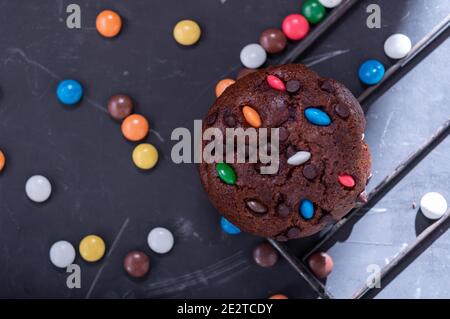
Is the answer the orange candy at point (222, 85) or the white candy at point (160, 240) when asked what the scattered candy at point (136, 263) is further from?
the orange candy at point (222, 85)

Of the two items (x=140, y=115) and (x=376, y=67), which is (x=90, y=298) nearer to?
(x=140, y=115)

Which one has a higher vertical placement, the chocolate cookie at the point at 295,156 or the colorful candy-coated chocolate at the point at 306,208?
the chocolate cookie at the point at 295,156

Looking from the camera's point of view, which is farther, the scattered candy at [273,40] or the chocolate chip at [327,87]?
the scattered candy at [273,40]

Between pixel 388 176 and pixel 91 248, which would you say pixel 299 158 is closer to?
pixel 388 176

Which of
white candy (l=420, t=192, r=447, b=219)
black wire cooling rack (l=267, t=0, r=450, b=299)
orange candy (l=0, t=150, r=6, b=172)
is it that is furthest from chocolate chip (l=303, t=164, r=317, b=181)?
orange candy (l=0, t=150, r=6, b=172)

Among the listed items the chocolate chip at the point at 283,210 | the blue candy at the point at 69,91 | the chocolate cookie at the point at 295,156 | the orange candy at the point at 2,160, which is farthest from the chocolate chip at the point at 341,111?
the orange candy at the point at 2,160

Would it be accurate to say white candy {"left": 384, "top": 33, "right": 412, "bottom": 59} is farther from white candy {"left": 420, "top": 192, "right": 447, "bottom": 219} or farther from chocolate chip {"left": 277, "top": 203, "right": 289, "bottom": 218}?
chocolate chip {"left": 277, "top": 203, "right": 289, "bottom": 218}
